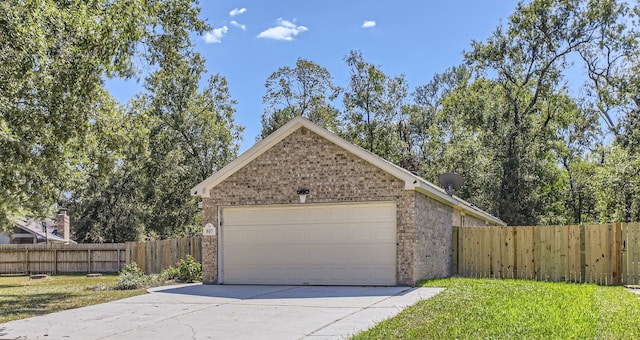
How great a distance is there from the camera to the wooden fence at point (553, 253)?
1583 centimetres

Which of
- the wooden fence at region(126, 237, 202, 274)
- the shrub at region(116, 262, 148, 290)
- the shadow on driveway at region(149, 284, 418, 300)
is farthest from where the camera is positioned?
the wooden fence at region(126, 237, 202, 274)

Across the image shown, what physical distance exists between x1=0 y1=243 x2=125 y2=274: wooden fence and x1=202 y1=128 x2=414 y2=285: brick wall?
43.9ft

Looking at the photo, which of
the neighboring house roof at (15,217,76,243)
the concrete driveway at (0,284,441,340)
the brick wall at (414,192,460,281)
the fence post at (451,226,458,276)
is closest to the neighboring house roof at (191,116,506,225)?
the brick wall at (414,192,460,281)

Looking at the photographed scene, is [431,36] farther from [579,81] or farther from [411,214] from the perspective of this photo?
[411,214]

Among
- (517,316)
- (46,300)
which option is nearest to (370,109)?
(46,300)

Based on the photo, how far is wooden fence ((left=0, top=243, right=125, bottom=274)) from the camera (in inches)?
1120

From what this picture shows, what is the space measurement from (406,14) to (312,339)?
21.9 m

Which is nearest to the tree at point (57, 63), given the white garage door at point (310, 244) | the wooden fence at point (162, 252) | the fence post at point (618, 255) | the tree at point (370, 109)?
the white garage door at point (310, 244)

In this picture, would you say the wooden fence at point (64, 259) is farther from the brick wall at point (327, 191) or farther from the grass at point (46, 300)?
the brick wall at point (327, 191)

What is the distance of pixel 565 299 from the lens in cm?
1127

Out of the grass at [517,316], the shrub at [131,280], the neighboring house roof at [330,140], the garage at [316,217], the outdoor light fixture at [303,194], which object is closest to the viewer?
the grass at [517,316]

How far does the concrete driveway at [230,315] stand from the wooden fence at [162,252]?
6.33 meters

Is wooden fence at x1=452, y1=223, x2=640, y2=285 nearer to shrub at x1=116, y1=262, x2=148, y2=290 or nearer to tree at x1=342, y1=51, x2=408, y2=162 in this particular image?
shrub at x1=116, y1=262, x2=148, y2=290

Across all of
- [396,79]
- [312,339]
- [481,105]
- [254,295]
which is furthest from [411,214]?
[396,79]
